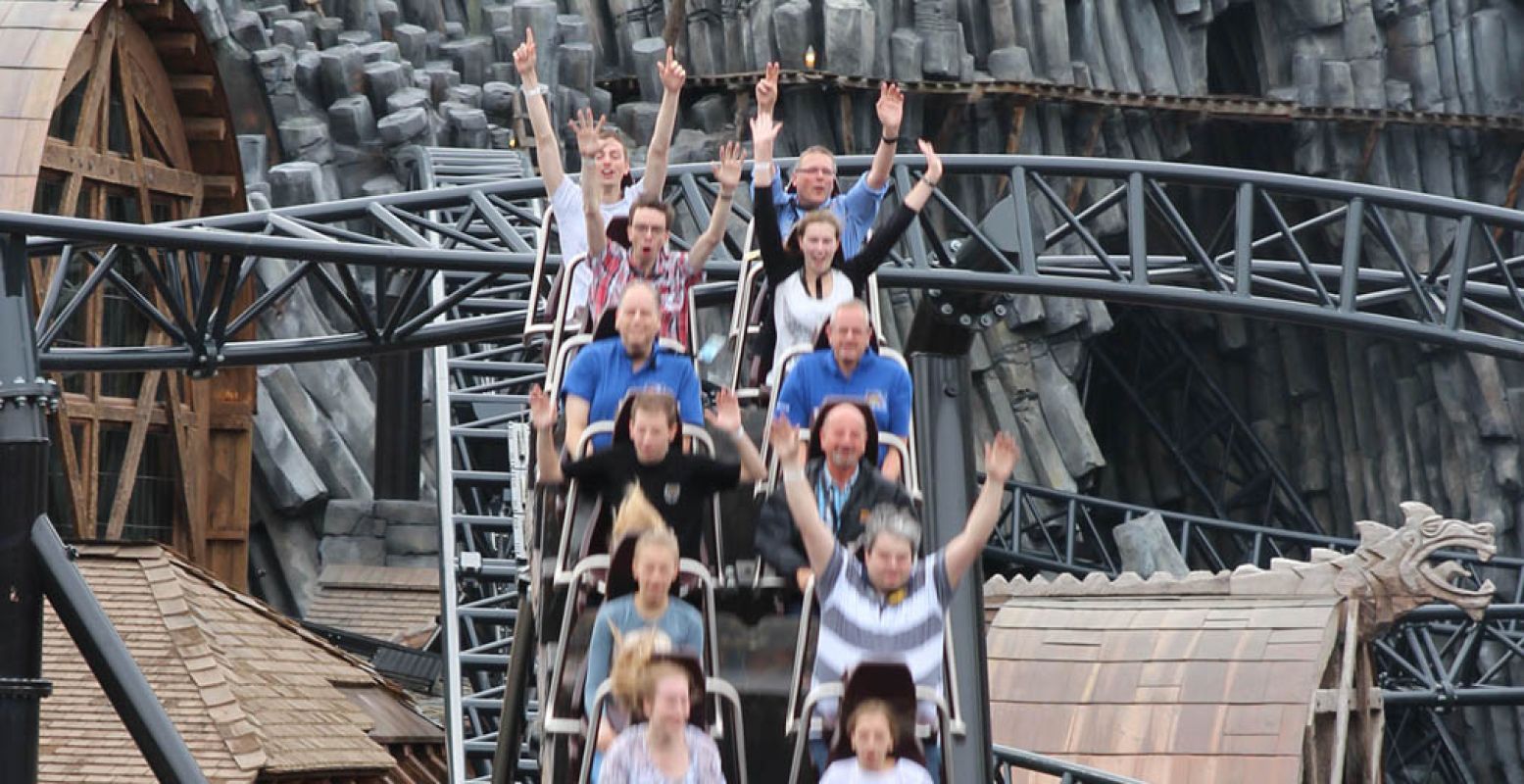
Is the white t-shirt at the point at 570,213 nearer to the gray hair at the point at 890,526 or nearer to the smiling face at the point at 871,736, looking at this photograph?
the gray hair at the point at 890,526

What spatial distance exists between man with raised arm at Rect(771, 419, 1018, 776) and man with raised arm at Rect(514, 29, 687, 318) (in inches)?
92.2

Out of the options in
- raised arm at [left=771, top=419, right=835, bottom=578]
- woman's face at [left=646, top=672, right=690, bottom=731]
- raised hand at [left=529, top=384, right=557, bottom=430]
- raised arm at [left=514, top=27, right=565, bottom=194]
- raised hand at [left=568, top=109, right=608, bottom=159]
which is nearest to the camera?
woman's face at [left=646, top=672, right=690, bottom=731]

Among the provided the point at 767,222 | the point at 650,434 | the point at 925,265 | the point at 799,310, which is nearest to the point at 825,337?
the point at 799,310

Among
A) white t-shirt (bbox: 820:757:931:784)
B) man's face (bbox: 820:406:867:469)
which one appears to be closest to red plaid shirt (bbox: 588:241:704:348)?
man's face (bbox: 820:406:867:469)

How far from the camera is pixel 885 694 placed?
6383mm

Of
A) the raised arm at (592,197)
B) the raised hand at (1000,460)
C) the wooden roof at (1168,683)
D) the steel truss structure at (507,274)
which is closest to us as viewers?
the raised hand at (1000,460)

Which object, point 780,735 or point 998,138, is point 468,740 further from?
point 998,138

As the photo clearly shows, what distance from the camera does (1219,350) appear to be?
101 feet

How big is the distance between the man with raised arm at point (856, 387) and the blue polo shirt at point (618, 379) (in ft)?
1.10

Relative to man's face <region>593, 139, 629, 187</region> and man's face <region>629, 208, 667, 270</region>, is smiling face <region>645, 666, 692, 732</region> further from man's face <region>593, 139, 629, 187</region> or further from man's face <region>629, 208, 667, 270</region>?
man's face <region>593, 139, 629, 187</region>

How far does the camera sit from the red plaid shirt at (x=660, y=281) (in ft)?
28.0

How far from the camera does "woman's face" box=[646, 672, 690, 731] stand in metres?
5.91

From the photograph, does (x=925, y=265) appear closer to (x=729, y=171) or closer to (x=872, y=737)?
(x=729, y=171)

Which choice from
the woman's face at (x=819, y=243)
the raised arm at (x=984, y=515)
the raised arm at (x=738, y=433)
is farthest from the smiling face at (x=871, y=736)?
the woman's face at (x=819, y=243)
